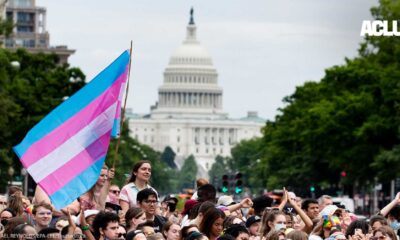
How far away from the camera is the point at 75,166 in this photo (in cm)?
2236

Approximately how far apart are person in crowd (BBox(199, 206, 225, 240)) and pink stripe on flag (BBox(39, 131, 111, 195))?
1.35m

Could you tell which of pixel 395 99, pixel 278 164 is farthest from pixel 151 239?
pixel 278 164

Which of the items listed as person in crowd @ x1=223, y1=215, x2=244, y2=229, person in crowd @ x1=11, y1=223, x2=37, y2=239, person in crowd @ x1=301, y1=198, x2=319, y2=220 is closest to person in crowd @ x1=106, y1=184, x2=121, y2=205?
person in crowd @ x1=223, y1=215, x2=244, y2=229

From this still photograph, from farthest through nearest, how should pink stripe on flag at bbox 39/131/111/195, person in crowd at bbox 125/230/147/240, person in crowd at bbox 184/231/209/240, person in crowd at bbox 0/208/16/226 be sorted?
1. person in crowd at bbox 0/208/16/226
2. pink stripe on flag at bbox 39/131/111/195
3. person in crowd at bbox 125/230/147/240
4. person in crowd at bbox 184/231/209/240

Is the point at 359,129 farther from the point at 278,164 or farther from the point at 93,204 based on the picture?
the point at 93,204

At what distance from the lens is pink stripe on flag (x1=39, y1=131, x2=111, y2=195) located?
22.0 m

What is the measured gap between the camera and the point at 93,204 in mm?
24719

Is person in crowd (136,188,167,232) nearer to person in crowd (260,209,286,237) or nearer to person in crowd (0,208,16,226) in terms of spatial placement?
person in crowd (260,209,286,237)

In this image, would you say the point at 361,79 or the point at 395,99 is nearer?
the point at 395,99

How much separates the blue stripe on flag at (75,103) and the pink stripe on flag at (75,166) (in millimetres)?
414

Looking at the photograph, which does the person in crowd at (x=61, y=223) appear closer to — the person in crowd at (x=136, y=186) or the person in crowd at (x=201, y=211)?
the person in crowd at (x=201, y=211)

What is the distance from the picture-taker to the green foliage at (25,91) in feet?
276

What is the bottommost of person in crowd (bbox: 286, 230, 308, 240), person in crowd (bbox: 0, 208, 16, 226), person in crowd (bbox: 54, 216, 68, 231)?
person in crowd (bbox: 0, 208, 16, 226)

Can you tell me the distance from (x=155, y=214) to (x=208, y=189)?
1.78 m
